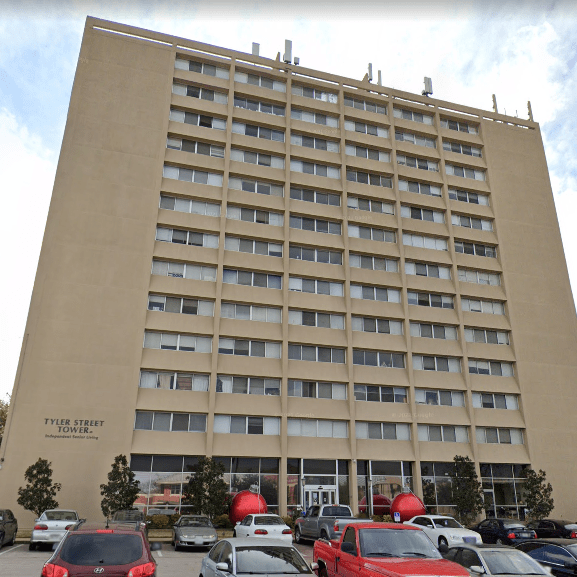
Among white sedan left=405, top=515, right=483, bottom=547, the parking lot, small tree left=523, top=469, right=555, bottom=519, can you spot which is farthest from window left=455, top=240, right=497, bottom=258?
the parking lot

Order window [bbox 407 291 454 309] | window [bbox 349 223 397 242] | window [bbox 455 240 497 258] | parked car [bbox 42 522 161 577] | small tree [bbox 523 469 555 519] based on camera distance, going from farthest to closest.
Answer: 1. window [bbox 455 240 497 258]
2. window [bbox 349 223 397 242]
3. window [bbox 407 291 454 309]
4. small tree [bbox 523 469 555 519]
5. parked car [bbox 42 522 161 577]

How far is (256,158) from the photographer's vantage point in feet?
141

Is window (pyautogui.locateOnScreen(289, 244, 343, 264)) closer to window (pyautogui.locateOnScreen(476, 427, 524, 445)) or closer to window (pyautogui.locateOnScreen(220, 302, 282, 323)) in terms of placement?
window (pyautogui.locateOnScreen(220, 302, 282, 323))

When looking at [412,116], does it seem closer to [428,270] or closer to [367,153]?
[367,153]

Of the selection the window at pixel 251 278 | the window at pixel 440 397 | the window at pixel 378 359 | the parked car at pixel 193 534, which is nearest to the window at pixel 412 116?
the window at pixel 251 278

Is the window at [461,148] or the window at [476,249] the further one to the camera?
the window at [461,148]

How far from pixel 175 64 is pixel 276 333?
23746 millimetres

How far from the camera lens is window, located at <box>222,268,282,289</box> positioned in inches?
1529

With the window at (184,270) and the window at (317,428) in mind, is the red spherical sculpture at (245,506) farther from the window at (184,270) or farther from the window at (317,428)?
the window at (184,270)

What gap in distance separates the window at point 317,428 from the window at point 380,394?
2466 millimetres

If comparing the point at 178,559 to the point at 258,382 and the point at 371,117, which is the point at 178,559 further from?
the point at 371,117

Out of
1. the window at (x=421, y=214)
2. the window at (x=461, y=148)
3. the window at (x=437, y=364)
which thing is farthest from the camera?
the window at (x=461, y=148)

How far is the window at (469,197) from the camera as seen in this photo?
48.2m

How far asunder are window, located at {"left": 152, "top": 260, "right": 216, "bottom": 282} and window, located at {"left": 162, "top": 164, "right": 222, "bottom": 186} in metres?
6.90
